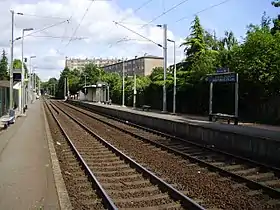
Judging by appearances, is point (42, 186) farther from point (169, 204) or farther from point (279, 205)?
point (279, 205)

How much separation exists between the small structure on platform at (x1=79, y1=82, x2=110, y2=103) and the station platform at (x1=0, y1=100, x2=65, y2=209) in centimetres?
6571

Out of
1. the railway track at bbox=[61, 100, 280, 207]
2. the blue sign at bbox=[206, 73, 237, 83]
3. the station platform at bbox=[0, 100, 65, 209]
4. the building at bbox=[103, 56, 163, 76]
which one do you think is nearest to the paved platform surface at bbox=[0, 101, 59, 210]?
the station platform at bbox=[0, 100, 65, 209]

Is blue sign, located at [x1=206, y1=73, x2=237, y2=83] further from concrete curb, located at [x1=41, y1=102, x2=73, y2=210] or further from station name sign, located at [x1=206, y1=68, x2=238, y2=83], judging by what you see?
concrete curb, located at [x1=41, y1=102, x2=73, y2=210]

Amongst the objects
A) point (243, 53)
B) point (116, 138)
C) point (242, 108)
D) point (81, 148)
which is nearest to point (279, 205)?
point (81, 148)

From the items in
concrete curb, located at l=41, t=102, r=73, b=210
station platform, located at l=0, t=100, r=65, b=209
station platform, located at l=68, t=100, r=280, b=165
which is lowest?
concrete curb, located at l=41, t=102, r=73, b=210

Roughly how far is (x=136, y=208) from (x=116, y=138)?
1497 cm

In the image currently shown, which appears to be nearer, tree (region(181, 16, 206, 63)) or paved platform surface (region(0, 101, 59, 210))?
paved platform surface (region(0, 101, 59, 210))

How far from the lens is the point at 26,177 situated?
11914 mm

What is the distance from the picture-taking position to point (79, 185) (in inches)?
448

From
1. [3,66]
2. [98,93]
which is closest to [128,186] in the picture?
[98,93]

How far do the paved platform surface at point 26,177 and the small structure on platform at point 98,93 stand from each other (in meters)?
65.9

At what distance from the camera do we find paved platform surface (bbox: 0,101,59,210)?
29.9 ft

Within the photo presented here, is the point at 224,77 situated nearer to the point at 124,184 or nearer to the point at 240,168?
the point at 240,168

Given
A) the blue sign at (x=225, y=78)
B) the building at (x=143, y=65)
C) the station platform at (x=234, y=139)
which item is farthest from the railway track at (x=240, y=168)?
the building at (x=143, y=65)
